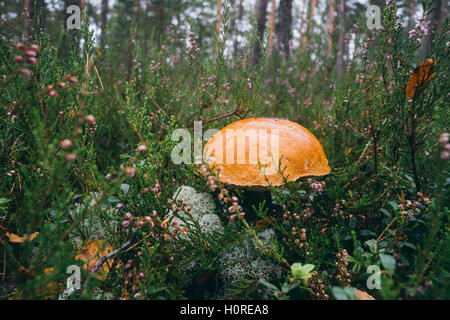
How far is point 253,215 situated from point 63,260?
4.37ft

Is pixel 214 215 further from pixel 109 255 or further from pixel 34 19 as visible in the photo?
pixel 34 19

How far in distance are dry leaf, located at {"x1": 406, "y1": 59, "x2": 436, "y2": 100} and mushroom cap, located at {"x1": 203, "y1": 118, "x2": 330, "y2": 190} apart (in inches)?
29.4

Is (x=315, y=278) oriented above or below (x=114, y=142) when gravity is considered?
below

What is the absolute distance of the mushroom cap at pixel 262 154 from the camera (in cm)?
173

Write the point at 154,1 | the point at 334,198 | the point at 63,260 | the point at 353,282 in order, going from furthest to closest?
the point at 154,1 → the point at 334,198 → the point at 353,282 → the point at 63,260

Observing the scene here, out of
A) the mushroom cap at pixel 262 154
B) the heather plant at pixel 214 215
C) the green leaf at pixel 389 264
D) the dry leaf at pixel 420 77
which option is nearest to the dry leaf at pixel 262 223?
the heather plant at pixel 214 215

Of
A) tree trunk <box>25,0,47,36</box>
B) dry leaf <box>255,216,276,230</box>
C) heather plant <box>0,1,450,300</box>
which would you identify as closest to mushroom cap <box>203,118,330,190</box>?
heather plant <box>0,1,450,300</box>

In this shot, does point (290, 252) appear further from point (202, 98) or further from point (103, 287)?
point (202, 98)

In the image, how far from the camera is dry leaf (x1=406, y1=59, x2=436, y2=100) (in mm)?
1665

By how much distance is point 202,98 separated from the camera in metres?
2.75

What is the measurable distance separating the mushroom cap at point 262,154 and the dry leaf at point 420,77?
2.45 feet

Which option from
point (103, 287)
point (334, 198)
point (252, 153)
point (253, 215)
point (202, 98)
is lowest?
point (103, 287)

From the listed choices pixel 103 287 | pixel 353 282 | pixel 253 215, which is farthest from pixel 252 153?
pixel 103 287

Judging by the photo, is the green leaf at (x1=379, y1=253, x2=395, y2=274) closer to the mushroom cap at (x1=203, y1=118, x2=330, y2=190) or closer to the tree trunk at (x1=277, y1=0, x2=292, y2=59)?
the mushroom cap at (x1=203, y1=118, x2=330, y2=190)
